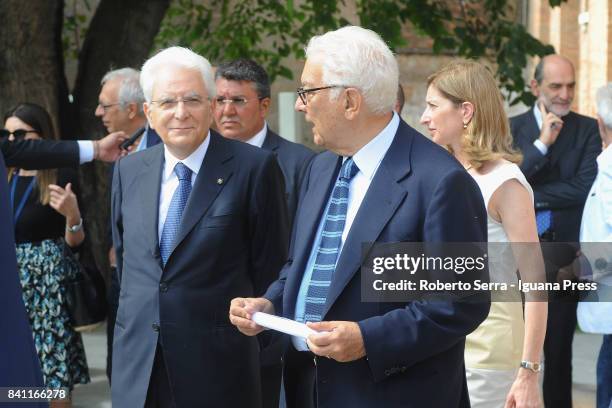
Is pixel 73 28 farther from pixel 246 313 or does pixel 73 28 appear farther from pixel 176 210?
pixel 246 313

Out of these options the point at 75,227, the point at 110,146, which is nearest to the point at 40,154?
the point at 110,146

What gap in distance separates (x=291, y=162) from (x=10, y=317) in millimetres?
3717

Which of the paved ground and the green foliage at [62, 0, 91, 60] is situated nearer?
the paved ground

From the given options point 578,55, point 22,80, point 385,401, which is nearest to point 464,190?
point 385,401

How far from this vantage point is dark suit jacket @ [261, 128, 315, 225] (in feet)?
18.5

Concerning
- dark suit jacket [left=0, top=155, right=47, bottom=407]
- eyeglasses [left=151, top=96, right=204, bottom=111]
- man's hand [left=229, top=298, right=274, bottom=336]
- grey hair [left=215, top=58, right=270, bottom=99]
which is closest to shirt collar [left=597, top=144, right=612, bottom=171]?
grey hair [left=215, top=58, right=270, bottom=99]

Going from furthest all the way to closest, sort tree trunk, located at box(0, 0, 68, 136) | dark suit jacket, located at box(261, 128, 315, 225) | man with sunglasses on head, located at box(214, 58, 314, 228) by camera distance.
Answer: tree trunk, located at box(0, 0, 68, 136), man with sunglasses on head, located at box(214, 58, 314, 228), dark suit jacket, located at box(261, 128, 315, 225)

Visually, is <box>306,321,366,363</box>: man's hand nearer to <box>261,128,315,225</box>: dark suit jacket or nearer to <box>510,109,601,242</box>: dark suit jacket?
<box>261,128,315,225</box>: dark suit jacket

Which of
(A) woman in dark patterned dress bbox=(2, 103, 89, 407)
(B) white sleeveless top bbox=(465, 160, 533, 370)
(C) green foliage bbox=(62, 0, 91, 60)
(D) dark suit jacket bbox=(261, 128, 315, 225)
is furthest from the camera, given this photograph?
(C) green foliage bbox=(62, 0, 91, 60)

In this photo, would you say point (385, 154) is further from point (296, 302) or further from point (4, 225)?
point (4, 225)

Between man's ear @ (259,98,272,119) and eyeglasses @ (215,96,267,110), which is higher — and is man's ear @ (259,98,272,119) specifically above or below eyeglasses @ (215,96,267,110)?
below

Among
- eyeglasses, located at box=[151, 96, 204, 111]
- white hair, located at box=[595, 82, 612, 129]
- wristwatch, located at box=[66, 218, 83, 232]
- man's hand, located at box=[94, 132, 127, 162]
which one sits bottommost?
wristwatch, located at box=[66, 218, 83, 232]

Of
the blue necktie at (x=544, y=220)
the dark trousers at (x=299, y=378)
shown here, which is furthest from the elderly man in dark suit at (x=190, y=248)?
the blue necktie at (x=544, y=220)

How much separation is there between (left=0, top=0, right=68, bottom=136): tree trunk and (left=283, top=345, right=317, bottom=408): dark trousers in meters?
5.68
